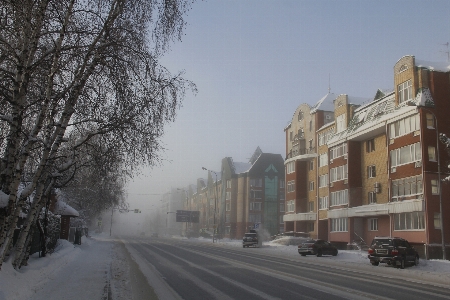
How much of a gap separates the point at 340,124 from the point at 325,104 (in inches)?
360

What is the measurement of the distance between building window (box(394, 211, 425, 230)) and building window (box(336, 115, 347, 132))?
1376 centimetres

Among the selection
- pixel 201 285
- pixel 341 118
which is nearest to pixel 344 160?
pixel 341 118

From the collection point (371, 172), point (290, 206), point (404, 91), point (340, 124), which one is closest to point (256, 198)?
point (290, 206)

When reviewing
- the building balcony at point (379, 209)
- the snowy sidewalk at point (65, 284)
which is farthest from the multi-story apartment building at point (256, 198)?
the snowy sidewalk at point (65, 284)

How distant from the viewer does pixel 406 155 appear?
35.2 meters

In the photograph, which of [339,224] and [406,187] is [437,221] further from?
[339,224]

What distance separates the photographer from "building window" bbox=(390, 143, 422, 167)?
110 ft

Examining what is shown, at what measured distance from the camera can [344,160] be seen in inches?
1795

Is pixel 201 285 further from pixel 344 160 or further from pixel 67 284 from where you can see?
pixel 344 160

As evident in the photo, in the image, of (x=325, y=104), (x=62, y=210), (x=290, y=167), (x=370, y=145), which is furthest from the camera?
(x=290, y=167)

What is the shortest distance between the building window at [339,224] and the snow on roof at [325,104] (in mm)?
15988

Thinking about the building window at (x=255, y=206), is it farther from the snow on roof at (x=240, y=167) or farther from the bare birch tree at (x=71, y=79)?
the bare birch tree at (x=71, y=79)

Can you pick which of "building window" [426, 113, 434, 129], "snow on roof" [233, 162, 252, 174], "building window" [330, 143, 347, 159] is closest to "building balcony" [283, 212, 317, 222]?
"building window" [330, 143, 347, 159]

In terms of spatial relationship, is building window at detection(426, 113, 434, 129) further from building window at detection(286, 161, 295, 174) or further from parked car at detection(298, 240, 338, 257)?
building window at detection(286, 161, 295, 174)
